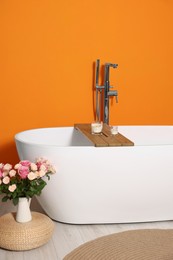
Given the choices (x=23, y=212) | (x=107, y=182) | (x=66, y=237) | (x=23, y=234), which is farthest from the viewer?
(x=107, y=182)

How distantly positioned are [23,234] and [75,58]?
6.65 feet

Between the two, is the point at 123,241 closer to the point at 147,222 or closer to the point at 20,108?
the point at 147,222

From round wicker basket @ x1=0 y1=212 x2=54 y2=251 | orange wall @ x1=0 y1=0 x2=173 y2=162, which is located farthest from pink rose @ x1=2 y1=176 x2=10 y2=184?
orange wall @ x1=0 y1=0 x2=173 y2=162

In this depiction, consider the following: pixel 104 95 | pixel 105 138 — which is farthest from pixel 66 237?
pixel 104 95

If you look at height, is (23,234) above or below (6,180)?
below

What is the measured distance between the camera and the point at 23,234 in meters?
3.18

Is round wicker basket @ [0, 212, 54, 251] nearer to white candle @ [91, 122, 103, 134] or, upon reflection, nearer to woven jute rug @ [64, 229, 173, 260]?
woven jute rug @ [64, 229, 173, 260]

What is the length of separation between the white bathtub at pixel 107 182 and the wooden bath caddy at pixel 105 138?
38mm

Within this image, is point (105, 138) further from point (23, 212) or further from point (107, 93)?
point (107, 93)

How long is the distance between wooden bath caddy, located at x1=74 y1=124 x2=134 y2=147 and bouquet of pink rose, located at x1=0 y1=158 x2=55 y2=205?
1.56 ft

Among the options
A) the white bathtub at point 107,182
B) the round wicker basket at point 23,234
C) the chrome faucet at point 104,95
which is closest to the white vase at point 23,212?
the round wicker basket at point 23,234

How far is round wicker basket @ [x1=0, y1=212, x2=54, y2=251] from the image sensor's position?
317cm

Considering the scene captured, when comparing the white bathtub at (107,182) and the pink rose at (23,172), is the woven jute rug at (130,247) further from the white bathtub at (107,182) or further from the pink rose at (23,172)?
the pink rose at (23,172)

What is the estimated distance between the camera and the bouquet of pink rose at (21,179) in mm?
3203
